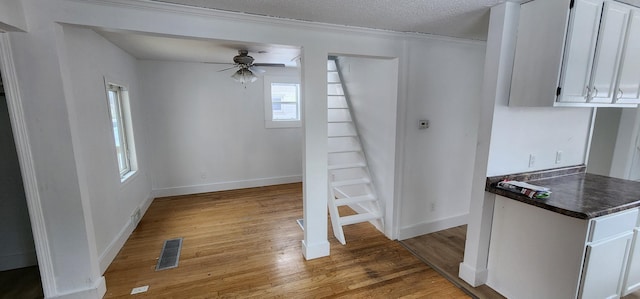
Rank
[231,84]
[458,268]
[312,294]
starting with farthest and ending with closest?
[231,84] → [458,268] → [312,294]

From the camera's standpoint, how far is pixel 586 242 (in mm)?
1678

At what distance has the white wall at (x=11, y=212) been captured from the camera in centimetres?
235

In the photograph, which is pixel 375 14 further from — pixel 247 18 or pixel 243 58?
pixel 243 58

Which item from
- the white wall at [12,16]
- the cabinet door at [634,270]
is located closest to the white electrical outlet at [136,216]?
the white wall at [12,16]

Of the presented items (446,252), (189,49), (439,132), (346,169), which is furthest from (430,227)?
(189,49)

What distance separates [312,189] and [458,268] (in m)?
1.63

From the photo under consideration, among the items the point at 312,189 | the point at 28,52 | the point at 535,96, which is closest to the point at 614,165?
the point at 535,96

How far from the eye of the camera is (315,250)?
2740 millimetres

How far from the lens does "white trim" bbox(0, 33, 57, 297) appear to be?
171 centimetres

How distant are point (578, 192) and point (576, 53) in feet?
3.42

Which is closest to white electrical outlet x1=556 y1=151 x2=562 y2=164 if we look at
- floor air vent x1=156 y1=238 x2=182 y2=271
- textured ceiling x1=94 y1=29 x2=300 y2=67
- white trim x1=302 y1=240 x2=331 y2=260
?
white trim x1=302 y1=240 x2=331 y2=260

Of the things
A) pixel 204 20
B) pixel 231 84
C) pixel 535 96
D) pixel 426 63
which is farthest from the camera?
pixel 231 84

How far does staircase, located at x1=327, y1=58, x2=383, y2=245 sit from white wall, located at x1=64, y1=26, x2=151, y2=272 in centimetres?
229

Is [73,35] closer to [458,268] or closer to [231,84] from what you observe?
[231,84]
